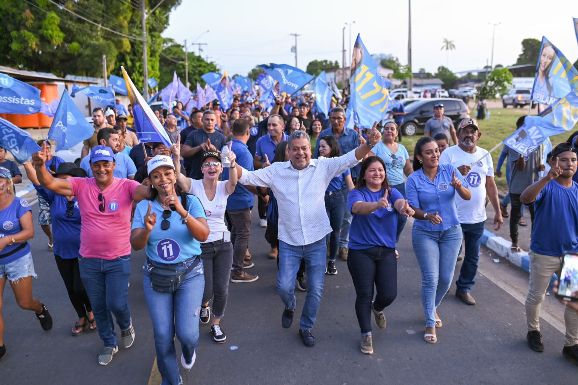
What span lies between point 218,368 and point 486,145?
A: 14596mm

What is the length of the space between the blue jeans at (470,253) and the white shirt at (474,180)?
80 millimetres

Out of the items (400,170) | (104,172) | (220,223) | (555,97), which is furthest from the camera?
(400,170)

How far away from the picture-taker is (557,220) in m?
3.88

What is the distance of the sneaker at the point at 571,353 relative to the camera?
3.83 m

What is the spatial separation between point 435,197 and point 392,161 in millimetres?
2072

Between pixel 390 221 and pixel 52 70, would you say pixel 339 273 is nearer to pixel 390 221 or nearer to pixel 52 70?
pixel 390 221

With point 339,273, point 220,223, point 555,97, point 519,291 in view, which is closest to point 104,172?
point 220,223

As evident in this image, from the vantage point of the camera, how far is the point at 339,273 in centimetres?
598

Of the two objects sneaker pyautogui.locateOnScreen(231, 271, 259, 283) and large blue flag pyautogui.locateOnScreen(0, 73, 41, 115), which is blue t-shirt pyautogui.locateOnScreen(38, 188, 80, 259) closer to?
large blue flag pyautogui.locateOnScreen(0, 73, 41, 115)

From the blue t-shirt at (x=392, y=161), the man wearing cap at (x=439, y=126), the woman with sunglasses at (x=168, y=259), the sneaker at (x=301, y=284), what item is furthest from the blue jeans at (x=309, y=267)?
the man wearing cap at (x=439, y=126)

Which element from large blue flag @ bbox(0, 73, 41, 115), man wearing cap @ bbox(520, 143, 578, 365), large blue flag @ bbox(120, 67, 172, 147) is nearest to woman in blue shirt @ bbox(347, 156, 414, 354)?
man wearing cap @ bbox(520, 143, 578, 365)

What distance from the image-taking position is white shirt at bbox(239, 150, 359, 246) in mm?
4164

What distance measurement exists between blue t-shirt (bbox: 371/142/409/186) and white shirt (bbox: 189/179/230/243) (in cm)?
268

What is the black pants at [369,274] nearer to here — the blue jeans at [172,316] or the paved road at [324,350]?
the paved road at [324,350]
